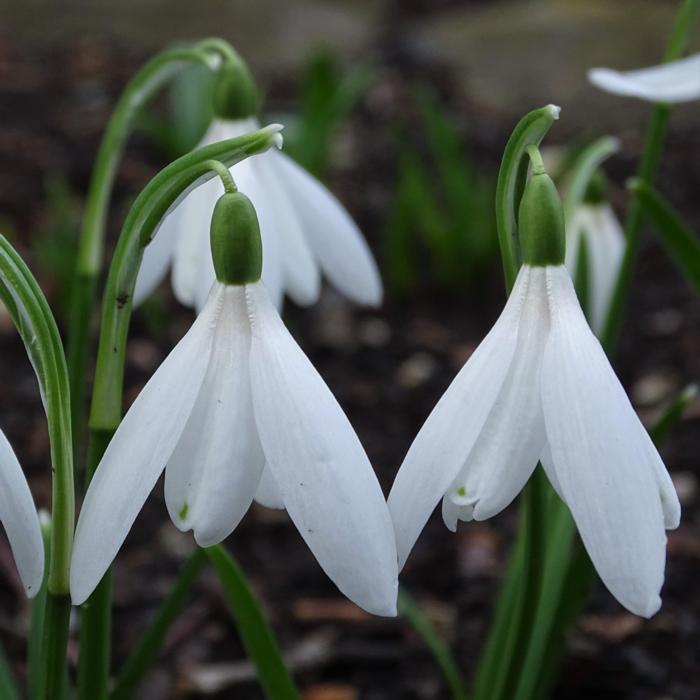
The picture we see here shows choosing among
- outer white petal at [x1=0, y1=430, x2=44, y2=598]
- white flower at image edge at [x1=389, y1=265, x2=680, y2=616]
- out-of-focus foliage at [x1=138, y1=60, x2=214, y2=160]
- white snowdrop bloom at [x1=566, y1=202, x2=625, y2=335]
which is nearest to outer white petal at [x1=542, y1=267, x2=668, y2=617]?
white flower at image edge at [x1=389, y1=265, x2=680, y2=616]

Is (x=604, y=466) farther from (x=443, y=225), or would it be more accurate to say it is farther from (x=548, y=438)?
Result: (x=443, y=225)

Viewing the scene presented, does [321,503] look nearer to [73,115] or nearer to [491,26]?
[73,115]

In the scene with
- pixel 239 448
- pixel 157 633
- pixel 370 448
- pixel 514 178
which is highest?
pixel 514 178

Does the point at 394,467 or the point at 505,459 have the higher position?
the point at 505,459

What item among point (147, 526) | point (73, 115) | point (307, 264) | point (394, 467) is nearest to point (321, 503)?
point (307, 264)

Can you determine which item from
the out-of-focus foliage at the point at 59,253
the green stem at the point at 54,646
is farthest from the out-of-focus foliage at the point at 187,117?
the green stem at the point at 54,646

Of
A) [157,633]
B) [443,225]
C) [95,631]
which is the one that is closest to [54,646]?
[95,631]

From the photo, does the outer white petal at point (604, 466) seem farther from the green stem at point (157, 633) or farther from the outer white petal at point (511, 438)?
the green stem at point (157, 633)
